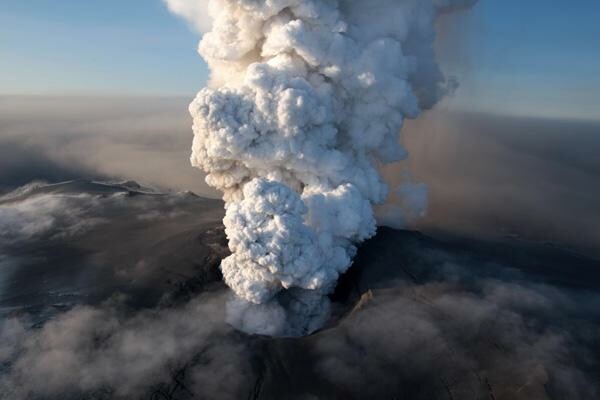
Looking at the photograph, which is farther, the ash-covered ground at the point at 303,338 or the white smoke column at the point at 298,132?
the white smoke column at the point at 298,132

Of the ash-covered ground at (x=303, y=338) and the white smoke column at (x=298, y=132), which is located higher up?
the white smoke column at (x=298, y=132)

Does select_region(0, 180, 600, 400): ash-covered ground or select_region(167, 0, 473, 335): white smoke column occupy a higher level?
select_region(167, 0, 473, 335): white smoke column

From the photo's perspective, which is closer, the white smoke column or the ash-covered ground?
the ash-covered ground

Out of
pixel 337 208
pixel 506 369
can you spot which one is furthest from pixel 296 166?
pixel 506 369

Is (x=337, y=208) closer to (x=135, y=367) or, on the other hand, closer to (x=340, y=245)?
(x=340, y=245)

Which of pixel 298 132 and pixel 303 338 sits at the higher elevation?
pixel 298 132
